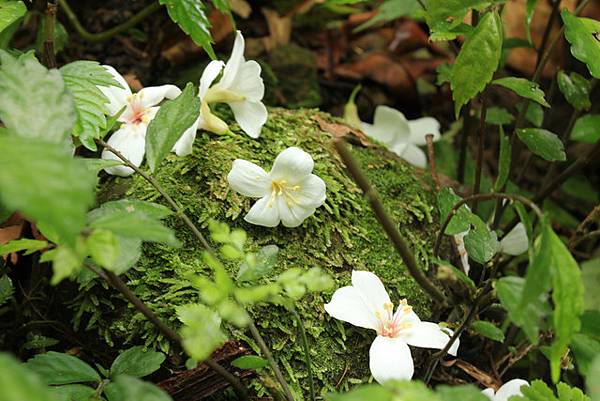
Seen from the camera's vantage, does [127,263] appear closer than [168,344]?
Yes

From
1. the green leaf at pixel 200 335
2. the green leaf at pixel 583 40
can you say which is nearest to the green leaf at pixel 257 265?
the green leaf at pixel 200 335

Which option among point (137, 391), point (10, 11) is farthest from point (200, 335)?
point (10, 11)

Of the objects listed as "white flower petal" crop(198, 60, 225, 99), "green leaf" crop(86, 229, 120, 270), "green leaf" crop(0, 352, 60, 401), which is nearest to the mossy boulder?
"white flower petal" crop(198, 60, 225, 99)

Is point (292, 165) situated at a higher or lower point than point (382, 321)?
higher

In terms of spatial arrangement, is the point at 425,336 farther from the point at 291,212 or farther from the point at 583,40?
the point at 583,40

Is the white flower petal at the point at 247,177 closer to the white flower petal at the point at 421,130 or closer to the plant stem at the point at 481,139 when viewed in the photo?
the plant stem at the point at 481,139

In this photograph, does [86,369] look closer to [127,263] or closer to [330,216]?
[127,263]

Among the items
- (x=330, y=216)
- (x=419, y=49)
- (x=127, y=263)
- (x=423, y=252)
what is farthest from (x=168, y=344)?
(x=419, y=49)
